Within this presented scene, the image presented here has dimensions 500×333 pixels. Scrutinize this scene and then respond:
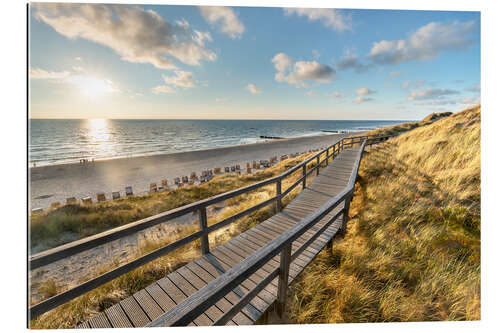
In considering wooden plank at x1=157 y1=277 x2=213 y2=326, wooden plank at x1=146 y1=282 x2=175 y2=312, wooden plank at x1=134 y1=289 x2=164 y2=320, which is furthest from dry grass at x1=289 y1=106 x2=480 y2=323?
wooden plank at x1=134 y1=289 x2=164 y2=320

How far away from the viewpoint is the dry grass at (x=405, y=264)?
230 cm

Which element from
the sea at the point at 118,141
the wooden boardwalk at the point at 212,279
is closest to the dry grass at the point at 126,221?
the wooden boardwalk at the point at 212,279

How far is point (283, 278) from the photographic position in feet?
6.92

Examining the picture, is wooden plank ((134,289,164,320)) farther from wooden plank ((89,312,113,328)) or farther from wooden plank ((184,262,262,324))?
wooden plank ((184,262,262,324))

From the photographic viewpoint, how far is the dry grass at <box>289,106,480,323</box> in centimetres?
230

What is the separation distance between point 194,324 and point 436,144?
34.0ft

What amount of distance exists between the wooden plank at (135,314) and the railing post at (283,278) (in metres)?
1.52

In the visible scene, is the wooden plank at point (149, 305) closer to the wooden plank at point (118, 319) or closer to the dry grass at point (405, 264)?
the wooden plank at point (118, 319)

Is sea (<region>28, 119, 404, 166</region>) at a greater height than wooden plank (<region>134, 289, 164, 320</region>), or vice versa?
sea (<region>28, 119, 404, 166</region>)

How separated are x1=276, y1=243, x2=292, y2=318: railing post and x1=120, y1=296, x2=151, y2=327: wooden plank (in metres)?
1.52
